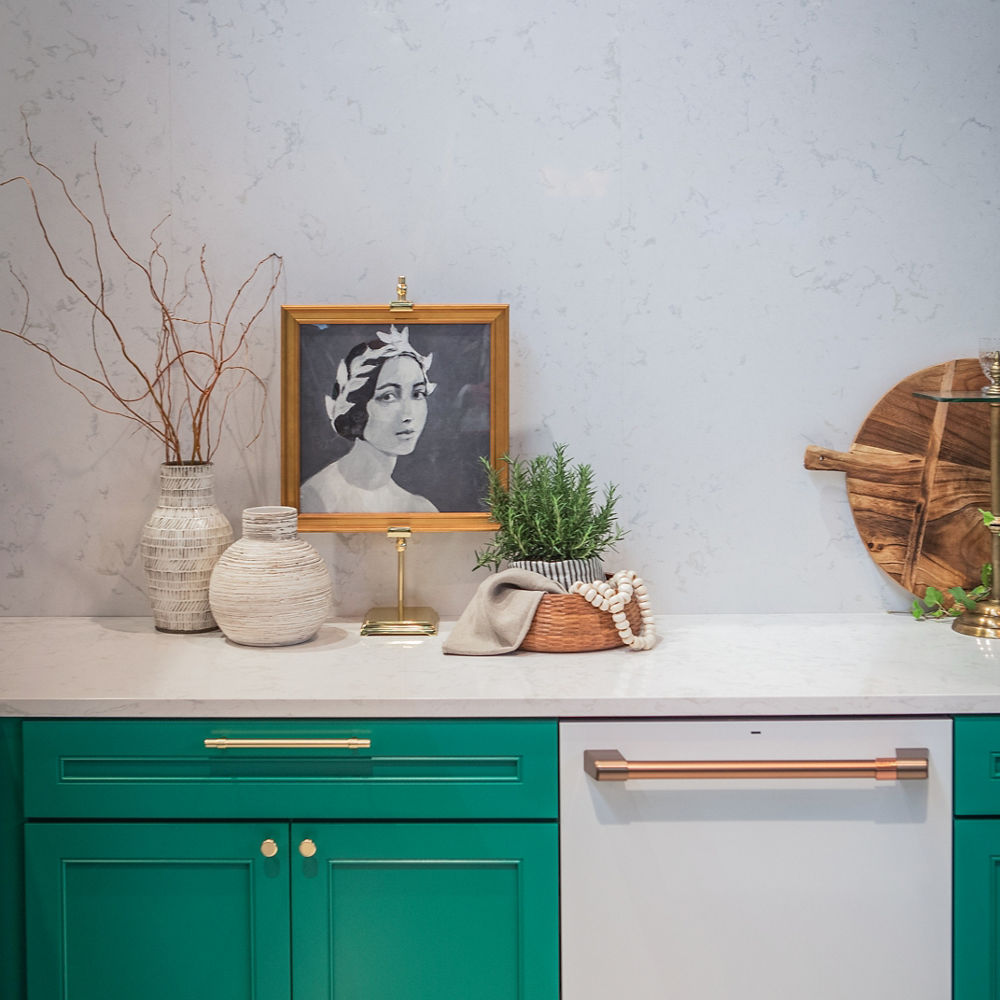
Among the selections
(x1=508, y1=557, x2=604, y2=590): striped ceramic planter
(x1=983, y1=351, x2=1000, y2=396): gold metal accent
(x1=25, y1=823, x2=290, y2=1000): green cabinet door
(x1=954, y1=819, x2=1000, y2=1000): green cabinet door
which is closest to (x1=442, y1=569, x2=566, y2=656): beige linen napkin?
(x1=508, y1=557, x2=604, y2=590): striped ceramic planter

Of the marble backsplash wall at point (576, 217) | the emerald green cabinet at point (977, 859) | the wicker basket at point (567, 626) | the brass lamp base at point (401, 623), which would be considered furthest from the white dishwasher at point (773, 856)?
the marble backsplash wall at point (576, 217)

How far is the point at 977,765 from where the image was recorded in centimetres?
157

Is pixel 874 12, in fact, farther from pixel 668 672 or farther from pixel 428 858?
pixel 428 858

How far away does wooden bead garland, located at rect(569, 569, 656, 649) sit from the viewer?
180 cm

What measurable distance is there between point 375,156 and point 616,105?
0.48 metres

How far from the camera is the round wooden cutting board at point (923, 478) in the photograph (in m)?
2.10

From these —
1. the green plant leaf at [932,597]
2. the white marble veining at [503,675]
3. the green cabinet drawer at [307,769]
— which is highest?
the green plant leaf at [932,597]

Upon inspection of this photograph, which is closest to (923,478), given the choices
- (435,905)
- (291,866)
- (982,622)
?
(982,622)

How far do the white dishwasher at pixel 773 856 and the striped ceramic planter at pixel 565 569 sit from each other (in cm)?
35

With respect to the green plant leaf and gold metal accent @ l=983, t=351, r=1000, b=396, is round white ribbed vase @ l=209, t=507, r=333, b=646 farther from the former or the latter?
gold metal accent @ l=983, t=351, r=1000, b=396

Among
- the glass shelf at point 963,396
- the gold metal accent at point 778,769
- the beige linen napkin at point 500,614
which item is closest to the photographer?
the gold metal accent at point 778,769

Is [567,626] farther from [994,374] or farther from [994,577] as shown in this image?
[994,374]

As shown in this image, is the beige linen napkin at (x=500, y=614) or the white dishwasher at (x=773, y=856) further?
the beige linen napkin at (x=500, y=614)

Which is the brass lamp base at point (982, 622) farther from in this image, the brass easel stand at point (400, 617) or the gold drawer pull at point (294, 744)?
the gold drawer pull at point (294, 744)
